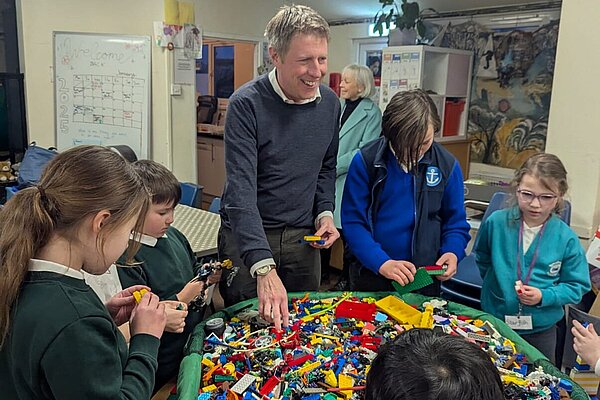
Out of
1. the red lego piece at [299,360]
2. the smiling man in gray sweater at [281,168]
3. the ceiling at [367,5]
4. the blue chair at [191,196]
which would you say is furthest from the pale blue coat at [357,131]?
the red lego piece at [299,360]

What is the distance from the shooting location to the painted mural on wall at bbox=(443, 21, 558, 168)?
3883mm

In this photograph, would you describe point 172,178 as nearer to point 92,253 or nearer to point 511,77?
point 92,253

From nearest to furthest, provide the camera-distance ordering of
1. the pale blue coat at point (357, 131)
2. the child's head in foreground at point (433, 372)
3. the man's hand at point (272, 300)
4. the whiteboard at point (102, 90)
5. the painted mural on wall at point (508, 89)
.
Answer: the child's head in foreground at point (433, 372)
the man's hand at point (272, 300)
the pale blue coat at point (357, 131)
the painted mural on wall at point (508, 89)
the whiteboard at point (102, 90)

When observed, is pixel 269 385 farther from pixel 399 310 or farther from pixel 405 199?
pixel 405 199

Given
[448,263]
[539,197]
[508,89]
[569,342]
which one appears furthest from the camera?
[508,89]

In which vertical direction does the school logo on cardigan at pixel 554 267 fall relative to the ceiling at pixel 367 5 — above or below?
below

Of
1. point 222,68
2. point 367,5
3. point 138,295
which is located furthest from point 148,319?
point 222,68

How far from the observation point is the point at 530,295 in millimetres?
1790

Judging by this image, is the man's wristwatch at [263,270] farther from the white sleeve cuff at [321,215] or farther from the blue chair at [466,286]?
the blue chair at [466,286]

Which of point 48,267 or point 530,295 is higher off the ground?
point 48,267

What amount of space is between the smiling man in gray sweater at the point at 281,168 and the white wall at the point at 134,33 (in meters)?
2.88

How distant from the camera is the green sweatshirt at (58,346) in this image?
0.92 metres

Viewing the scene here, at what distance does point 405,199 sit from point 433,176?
0.12 m

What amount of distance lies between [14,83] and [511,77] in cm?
371
